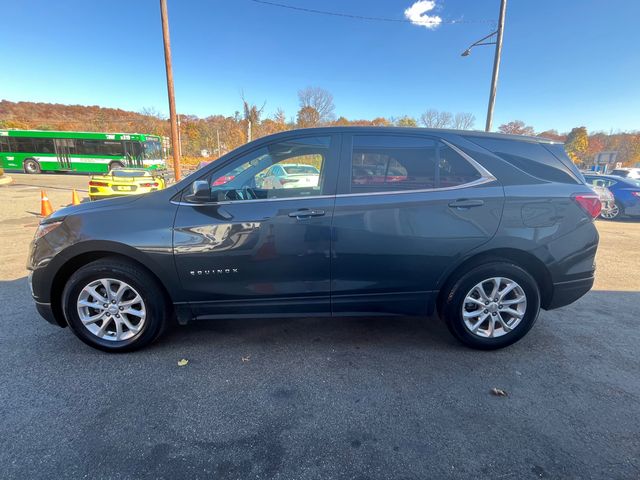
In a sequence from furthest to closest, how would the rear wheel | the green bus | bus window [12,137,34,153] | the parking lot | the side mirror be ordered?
1. bus window [12,137,34,153]
2. the green bus
3. the rear wheel
4. the side mirror
5. the parking lot

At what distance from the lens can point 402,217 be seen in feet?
8.62

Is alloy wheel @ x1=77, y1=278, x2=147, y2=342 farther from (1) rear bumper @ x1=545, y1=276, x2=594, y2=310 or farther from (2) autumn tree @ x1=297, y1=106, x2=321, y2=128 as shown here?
(2) autumn tree @ x1=297, y1=106, x2=321, y2=128

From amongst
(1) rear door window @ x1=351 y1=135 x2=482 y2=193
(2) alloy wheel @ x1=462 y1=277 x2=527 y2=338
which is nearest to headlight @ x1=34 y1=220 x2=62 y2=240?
(1) rear door window @ x1=351 y1=135 x2=482 y2=193

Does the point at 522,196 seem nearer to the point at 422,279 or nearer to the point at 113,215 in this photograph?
the point at 422,279

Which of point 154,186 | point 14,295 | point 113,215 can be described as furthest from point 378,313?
point 154,186

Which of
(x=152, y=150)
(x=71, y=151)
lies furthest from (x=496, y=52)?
(x=71, y=151)

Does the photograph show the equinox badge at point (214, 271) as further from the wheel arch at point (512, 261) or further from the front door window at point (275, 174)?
the wheel arch at point (512, 261)

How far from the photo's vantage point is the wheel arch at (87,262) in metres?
2.61

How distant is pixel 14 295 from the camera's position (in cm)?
394

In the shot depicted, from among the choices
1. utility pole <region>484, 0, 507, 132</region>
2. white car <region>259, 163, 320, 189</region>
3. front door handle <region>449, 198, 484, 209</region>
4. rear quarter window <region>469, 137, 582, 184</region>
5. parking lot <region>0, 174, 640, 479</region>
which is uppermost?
utility pole <region>484, 0, 507, 132</region>

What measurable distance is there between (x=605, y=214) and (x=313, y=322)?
12081 millimetres

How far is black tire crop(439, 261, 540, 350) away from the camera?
2.78 meters

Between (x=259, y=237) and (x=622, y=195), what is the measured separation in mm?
12883

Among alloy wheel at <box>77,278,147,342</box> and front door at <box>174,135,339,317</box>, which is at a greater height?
front door at <box>174,135,339,317</box>
